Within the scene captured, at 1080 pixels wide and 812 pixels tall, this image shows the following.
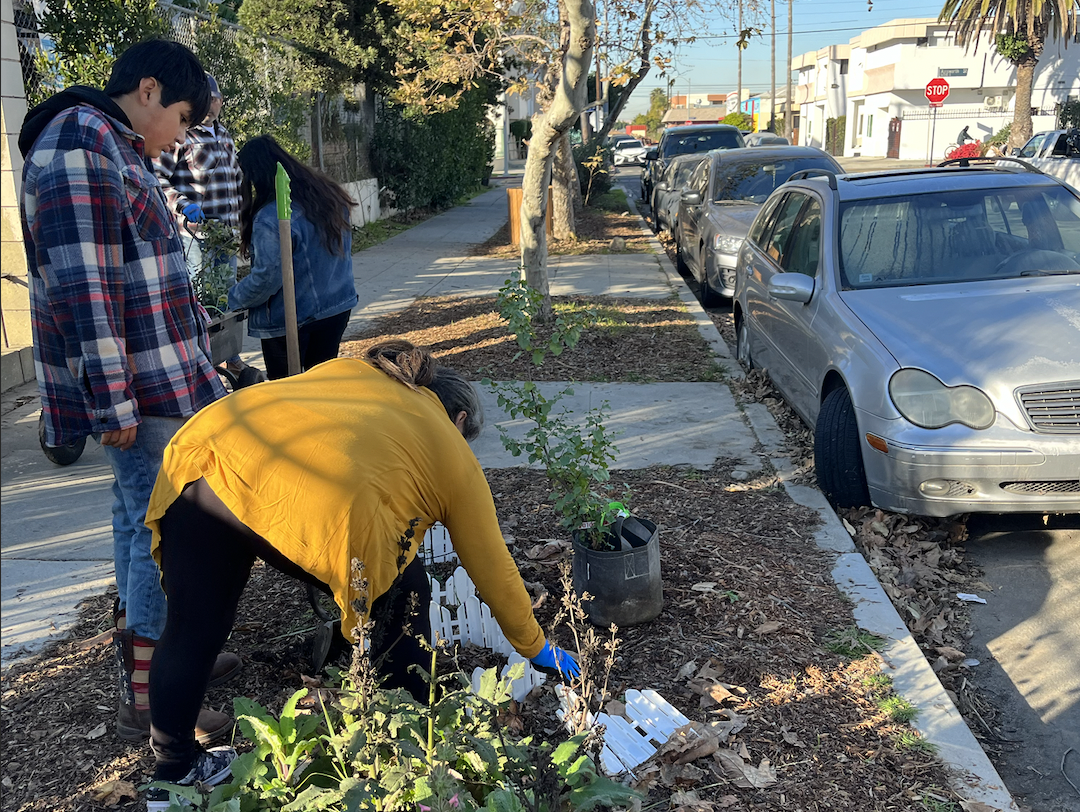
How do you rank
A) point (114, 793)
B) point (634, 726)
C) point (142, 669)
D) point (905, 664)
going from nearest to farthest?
1. point (114, 793)
2. point (142, 669)
3. point (634, 726)
4. point (905, 664)

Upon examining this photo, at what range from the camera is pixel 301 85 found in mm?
15508

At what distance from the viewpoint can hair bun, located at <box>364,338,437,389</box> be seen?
2633 mm

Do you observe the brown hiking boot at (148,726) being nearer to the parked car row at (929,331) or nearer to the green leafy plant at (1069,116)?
the parked car row at (929,331)

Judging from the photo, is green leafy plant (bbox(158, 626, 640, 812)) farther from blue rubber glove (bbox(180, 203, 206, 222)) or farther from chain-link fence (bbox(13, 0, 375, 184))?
chain-link fence (bbox(13, 0, 375, 184))

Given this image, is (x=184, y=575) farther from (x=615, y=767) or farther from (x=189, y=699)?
(x=615, y=767)

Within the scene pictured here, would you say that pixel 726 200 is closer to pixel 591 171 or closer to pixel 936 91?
pixel 591 171

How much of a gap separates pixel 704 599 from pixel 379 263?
37.2ft

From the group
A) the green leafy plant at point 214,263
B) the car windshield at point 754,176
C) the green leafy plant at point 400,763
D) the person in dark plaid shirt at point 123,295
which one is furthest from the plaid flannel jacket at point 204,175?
the car windshield at point 754,176

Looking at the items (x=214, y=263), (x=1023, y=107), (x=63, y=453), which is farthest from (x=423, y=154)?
(x=1023, y=107)

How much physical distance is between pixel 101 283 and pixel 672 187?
14.8 metres

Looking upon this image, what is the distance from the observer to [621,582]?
379 cm

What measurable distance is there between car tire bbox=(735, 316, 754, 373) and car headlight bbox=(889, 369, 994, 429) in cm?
296

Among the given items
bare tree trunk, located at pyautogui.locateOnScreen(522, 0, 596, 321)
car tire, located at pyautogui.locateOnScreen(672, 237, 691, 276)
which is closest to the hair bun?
bare tree trunk, located at pyautogui.locateOnScreen(522, 0, 596, 321)

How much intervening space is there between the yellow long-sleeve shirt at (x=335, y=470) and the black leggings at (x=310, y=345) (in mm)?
2543
